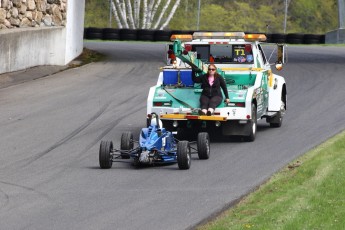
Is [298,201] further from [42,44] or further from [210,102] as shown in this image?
[42,44]

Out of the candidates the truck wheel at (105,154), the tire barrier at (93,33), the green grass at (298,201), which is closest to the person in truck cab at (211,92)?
the green grass at (298,201)

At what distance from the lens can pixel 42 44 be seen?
34.3m

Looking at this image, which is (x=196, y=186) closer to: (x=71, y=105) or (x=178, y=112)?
(x=178, y=112)

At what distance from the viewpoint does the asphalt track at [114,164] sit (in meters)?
13.5

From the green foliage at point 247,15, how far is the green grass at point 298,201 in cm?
6391

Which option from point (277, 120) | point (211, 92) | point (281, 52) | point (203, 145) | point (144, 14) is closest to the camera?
point (203, 145)

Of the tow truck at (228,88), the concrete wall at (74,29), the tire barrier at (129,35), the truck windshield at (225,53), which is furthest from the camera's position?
the tire barrier at (129,35)

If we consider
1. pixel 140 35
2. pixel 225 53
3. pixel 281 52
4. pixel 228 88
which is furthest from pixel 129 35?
pixel 228 88

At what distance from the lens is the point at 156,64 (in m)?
38.3

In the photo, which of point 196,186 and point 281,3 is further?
point 281,3

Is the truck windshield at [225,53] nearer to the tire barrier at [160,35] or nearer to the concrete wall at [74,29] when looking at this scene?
the concrete wall at [74,29]

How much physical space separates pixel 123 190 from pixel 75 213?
193cm

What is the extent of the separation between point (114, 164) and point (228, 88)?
401 centimetres

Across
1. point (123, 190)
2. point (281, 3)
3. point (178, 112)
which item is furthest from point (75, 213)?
point (281, 3)
